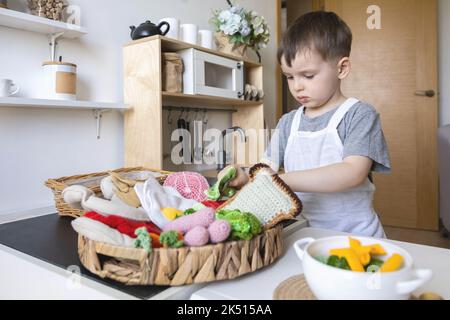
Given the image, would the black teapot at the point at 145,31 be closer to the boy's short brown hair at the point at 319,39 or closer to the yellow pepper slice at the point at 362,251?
the boy's short brown hair at the point at 319,39

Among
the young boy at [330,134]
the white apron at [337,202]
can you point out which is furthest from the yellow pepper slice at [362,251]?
the white apron at [337,202]

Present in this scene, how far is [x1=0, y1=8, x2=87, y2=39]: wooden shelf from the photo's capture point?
46.2 inches

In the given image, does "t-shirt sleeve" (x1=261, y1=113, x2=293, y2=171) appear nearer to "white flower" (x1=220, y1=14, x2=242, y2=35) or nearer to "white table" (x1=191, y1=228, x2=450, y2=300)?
"white table" (x1=191, y1=228, x2=450, y2=300)

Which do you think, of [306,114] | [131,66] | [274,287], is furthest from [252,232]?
[131,66]

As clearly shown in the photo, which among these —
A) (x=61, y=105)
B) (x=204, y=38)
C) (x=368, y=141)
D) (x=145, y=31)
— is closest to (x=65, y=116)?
(x=61, y=105)

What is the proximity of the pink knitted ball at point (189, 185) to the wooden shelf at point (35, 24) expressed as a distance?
30.6 inches

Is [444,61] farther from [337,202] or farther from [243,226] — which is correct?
[243,226]

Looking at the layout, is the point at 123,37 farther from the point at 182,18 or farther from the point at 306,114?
the point at 306,114

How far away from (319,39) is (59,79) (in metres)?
0.91

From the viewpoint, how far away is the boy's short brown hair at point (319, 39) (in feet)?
3.01

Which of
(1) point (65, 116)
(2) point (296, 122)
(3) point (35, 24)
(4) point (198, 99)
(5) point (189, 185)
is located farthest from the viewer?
(4) point (198, 99)

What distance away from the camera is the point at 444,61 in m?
2.84

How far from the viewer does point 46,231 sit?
2.42 ft

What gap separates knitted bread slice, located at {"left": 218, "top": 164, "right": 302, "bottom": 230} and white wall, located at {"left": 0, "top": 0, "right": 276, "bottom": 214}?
3.29 ft
